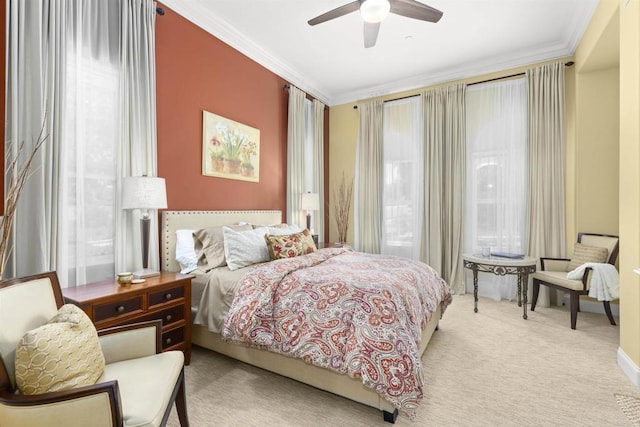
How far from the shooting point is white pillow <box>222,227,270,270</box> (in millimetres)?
2748

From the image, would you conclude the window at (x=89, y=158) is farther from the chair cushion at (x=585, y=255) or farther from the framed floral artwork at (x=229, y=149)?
the chair cushion at (x=585, y=255)

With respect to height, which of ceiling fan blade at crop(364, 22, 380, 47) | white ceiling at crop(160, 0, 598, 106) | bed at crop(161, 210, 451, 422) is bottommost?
bed at crop(161, 210, 451, 422)

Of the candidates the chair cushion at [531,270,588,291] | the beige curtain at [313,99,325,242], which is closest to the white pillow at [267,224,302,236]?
the beige curtain at [313,99,325,242]

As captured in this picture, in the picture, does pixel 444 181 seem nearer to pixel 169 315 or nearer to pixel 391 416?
pixel 391 416

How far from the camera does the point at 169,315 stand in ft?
7.56

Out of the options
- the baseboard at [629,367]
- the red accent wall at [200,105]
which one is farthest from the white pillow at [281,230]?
the baseboard at [629,367]

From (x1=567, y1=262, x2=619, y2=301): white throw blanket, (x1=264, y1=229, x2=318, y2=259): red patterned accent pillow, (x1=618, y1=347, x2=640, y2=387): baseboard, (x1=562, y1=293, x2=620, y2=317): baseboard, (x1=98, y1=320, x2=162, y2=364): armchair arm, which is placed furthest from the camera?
(x1=562, y1=293, x2=620, y2=317): baseboard

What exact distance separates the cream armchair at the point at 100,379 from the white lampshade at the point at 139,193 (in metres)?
0.86

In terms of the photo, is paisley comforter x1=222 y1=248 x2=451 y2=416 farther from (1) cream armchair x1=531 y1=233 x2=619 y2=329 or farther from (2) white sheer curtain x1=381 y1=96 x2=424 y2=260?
(2) white sheer curtain x1=381 y1=96 x2=424 y2=260

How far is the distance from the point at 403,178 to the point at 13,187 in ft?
14.9

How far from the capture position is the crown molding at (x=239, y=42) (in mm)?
3131

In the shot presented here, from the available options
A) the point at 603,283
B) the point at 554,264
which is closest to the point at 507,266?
the point at 554,264

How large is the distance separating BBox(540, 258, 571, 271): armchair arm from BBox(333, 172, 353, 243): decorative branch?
9.21ft

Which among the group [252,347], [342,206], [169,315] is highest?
[342,206]
